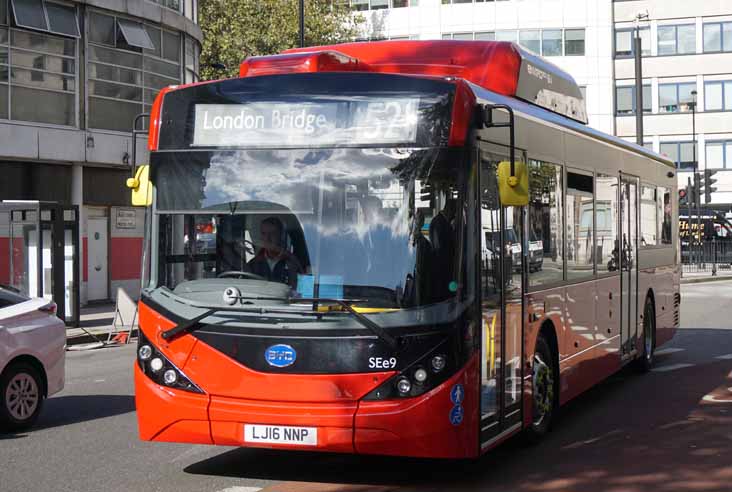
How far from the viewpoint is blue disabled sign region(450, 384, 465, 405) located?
7246 millimetres

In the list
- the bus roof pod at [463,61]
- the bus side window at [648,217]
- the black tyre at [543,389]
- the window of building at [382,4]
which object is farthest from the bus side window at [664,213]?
the window of building at [382,4]

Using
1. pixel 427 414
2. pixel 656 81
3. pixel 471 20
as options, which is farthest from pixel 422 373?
pixel 656 81

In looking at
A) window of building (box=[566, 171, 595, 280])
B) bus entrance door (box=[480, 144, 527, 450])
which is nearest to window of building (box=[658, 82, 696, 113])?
window of building (box=[566, 171, 595, 280])

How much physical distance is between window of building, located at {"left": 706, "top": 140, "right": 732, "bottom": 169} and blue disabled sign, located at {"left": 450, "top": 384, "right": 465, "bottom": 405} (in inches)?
2491

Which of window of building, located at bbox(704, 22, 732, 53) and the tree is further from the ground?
window of building, located at bbox(704, 22, 732, 53)

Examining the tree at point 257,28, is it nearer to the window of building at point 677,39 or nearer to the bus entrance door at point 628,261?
the window of building at point 677,39

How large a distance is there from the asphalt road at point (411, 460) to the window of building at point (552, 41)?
52145 mm

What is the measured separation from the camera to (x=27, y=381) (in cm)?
1011

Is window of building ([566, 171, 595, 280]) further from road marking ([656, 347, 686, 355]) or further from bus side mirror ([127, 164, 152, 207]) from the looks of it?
road marking ([656, 347, 686, 355])

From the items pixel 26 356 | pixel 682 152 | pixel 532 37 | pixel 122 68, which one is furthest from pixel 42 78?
pixel 682 152

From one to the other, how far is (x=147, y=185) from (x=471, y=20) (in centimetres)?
5683

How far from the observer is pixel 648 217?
14.4 metres

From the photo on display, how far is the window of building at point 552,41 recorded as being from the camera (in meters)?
62.6

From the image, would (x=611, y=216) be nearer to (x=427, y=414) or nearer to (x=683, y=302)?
(x=427, y=414)
